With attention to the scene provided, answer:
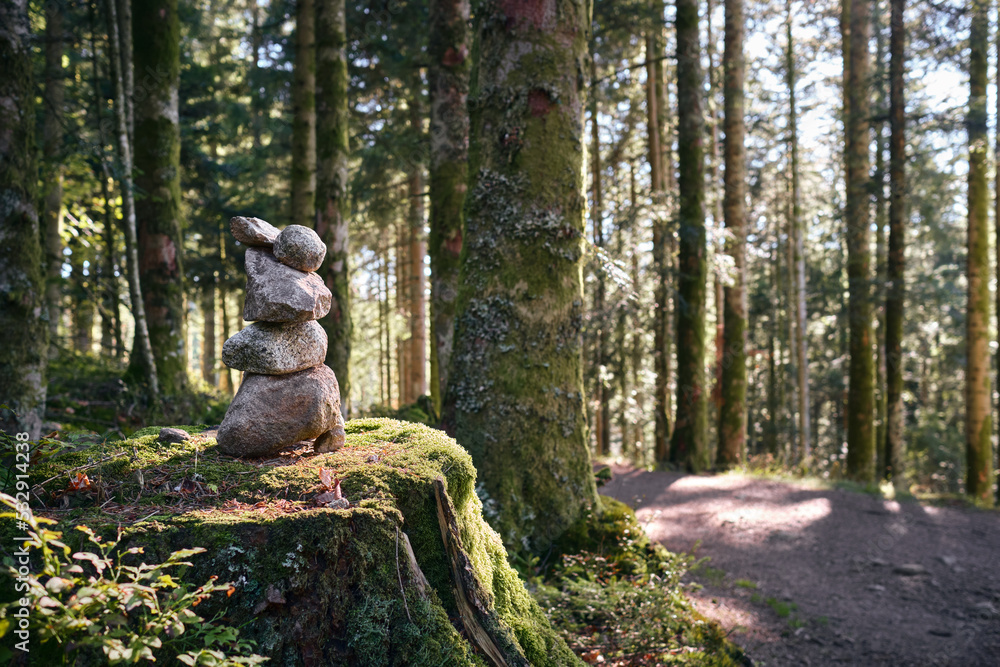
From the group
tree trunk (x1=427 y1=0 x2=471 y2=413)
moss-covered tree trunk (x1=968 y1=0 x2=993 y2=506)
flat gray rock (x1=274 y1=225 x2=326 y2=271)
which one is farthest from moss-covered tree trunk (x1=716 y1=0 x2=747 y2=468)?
flat gray rock (x1=274 y1=225 x2=326 y2=271)

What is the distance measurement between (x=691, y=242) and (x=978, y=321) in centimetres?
637

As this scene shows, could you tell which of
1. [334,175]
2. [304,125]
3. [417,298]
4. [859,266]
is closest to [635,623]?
[334,175]

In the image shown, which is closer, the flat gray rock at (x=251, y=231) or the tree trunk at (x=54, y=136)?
the flat gray rock at (x=251, y=231)

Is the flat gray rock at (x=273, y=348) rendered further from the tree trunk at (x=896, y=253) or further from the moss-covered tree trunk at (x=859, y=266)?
the moss-covered tree trunk at (x=859, y=266)

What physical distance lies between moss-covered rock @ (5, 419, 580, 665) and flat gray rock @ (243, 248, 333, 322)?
744 mm

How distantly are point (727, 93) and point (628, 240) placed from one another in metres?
4.20

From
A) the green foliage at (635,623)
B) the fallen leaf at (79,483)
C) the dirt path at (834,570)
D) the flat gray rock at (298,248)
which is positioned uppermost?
the flat gray rock at (298,248)

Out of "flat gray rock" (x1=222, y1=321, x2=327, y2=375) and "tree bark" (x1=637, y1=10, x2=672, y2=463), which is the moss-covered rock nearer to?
"flat gray rock" (x1=222, y1=321, x2=327, y2=375)

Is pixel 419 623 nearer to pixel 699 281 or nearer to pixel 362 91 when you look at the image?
pixel 699 281

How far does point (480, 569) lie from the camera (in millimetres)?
2939

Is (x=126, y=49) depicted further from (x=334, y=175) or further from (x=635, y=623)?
(x=635, y=623)

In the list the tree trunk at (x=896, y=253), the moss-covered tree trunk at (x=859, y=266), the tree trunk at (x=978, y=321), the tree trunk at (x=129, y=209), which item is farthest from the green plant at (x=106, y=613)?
the tree trunk at (x=978, y=321)

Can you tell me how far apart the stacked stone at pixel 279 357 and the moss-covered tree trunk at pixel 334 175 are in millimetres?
5793

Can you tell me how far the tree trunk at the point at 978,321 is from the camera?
11680 mm
